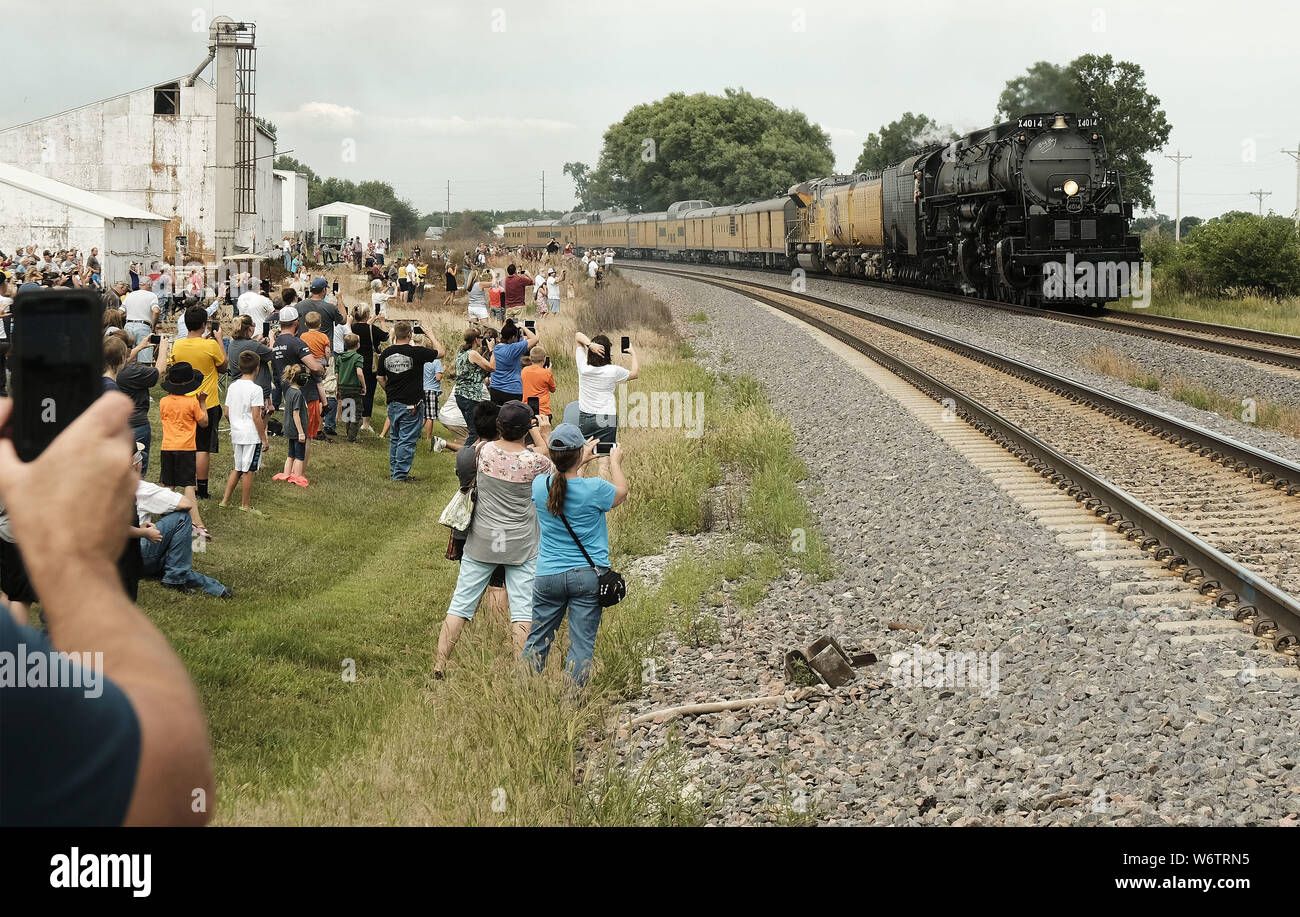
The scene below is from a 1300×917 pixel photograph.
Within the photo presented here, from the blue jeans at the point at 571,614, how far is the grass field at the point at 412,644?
150 mm

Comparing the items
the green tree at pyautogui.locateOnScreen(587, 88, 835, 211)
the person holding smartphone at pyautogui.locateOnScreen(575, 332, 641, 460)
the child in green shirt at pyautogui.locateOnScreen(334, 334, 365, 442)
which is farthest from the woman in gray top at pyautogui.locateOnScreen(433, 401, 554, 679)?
the green tree at pyautogui.locateOnScreen(587, 88, 835, 211)

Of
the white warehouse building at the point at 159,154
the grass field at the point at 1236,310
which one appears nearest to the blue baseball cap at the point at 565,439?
the grass field at the point at 1236,310

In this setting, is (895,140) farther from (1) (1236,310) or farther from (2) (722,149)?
(1) (1236,310)

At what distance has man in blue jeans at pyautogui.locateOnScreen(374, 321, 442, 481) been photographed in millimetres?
14406

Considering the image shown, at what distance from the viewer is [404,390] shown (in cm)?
1448

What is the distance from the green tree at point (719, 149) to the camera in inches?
4033

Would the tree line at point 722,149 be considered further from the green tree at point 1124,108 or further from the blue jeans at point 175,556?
the blue jeans at point 175,556

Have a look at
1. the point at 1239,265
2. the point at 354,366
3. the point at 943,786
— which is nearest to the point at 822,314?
the point at 1239,265

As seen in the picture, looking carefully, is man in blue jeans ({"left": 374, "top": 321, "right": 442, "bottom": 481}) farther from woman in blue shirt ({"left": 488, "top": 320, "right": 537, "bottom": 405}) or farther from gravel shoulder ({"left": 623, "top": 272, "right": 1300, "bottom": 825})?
gravel shoulder ({"left": 623, "top": 272, "right": 1300, "bottom": 825})

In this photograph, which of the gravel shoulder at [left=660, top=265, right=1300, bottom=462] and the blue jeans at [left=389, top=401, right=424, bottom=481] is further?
the gravel shoulder at [left=660, top=265, right=1300, bottom=462]

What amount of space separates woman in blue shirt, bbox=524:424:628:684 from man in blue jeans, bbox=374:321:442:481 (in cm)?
736
